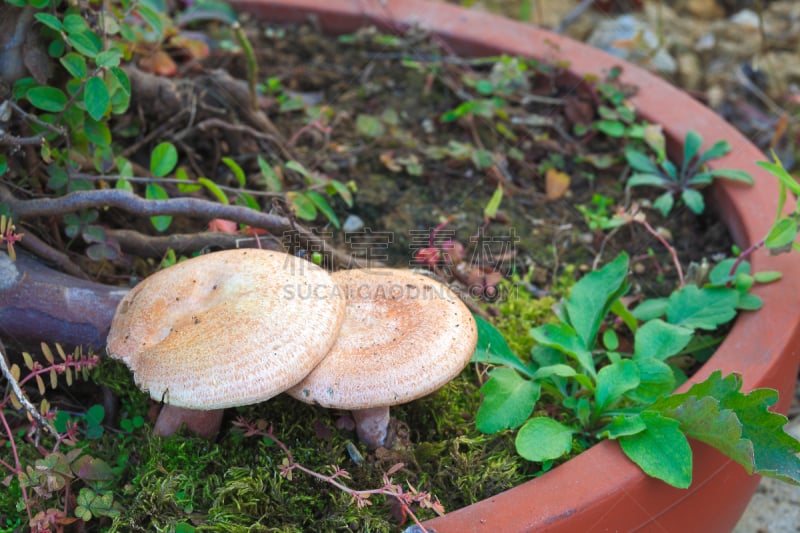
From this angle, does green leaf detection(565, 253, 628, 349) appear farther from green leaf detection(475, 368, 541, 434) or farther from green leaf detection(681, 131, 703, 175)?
green leaf detection(681, 131, 703, 175)

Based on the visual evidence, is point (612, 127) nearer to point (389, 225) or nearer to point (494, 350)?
point (389, 225)

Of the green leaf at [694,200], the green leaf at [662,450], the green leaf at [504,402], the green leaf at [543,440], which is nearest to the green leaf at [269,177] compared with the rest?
the green leaf at [504,402]

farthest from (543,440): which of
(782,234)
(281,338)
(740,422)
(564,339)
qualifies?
(782,234)

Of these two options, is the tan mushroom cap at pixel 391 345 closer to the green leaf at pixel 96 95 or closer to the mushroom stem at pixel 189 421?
the mushroom stem at pixel 189 421

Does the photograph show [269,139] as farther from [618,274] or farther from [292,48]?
[618,274]

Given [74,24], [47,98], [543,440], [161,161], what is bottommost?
[543,440]
